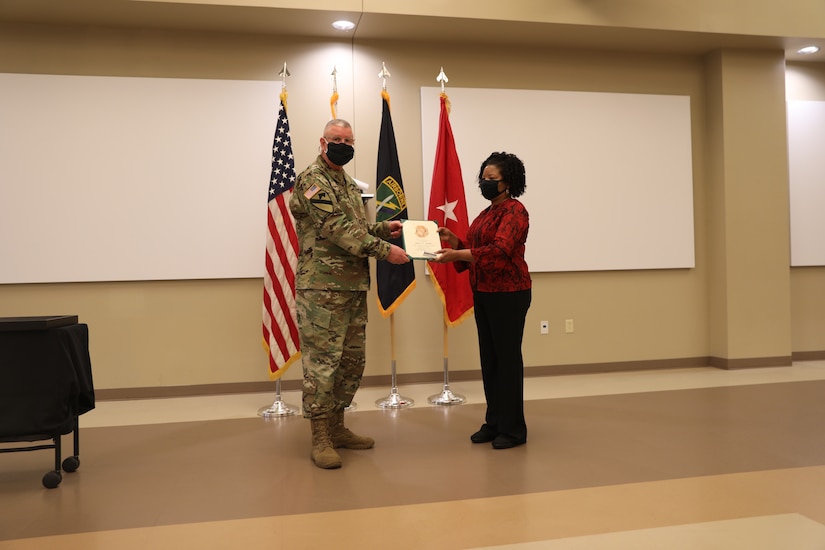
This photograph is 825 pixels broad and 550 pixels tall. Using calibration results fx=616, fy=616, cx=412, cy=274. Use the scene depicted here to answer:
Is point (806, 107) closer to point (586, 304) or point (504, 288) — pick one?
point (586, 304)

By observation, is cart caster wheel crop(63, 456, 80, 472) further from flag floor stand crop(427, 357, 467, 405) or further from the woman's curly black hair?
the woman's curly black hair

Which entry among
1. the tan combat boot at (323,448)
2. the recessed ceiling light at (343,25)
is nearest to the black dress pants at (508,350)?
the tan combat boot at (323,448)

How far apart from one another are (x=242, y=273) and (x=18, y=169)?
1784 millimetres

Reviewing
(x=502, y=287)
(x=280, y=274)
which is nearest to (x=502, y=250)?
(x=502, y=287)

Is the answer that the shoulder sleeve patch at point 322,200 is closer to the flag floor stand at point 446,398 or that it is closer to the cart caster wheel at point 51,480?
the cart caster wheel at point 51,480

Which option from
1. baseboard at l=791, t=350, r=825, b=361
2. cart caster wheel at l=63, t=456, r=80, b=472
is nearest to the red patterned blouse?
cart caster wheel at l=63, t=456, r=80, b=472

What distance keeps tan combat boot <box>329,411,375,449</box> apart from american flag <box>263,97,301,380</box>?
1.11 metres

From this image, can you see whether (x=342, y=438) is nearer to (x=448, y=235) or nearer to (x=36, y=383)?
(x=448, y=235)

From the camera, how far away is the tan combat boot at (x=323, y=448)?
2.86 metres

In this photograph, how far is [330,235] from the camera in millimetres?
2934

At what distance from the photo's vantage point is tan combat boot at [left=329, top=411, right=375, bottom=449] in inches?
125

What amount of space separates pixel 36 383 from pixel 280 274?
5.82 feet

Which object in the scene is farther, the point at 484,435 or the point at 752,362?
the point at 752,362

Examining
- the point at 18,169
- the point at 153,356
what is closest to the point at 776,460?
the point at 153,356
